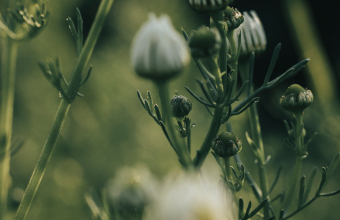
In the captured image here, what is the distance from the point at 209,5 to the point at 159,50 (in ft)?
0.31

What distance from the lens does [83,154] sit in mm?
1249

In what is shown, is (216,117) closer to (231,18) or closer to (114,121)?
(231,18)

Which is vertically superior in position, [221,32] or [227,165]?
[221,32]

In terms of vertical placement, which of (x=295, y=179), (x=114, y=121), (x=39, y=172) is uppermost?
(x=39, y=172)

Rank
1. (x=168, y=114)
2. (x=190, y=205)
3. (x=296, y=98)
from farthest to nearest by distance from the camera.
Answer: (x=296, y=98)
(x=168, y=114)
(x=190, y=205)

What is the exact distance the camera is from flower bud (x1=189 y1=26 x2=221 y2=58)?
289 millimetres

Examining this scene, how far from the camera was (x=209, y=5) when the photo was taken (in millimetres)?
327

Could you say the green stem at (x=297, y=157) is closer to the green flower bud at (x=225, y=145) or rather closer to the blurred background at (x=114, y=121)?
the green flower bud at (x=225, y=145)

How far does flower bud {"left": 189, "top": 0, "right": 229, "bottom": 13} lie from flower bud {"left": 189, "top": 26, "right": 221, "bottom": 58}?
0.04 meters

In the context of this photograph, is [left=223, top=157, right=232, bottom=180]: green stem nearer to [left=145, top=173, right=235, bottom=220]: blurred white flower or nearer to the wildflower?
the wildflower

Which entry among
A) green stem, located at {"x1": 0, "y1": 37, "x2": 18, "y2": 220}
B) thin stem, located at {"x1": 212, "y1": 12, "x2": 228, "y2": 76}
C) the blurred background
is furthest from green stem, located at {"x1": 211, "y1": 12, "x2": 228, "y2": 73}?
the blurred background

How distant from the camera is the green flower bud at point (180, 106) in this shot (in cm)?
38

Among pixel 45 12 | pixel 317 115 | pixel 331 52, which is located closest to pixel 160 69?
pixel 45 12

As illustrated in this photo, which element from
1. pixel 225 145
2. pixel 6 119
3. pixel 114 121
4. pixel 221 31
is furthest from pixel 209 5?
pixel 114 121
